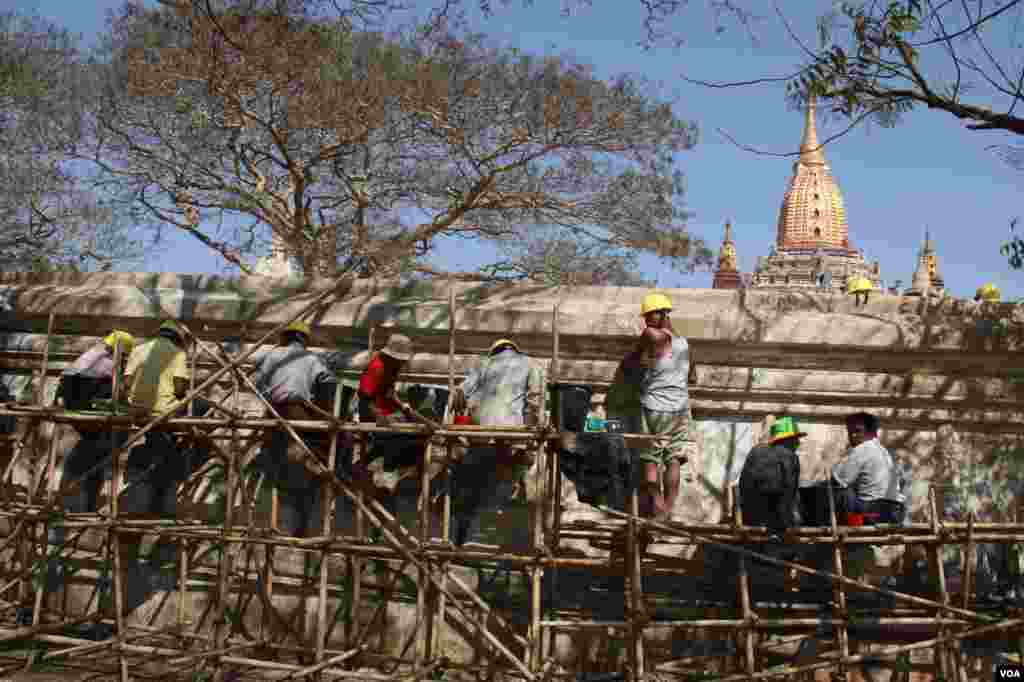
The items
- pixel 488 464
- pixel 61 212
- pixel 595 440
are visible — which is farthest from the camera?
pixel 61 212

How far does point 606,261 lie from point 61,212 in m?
8.25

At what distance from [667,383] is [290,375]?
2.19 meters

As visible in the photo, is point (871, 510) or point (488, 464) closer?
point (871, 510)

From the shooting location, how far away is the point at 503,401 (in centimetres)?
630

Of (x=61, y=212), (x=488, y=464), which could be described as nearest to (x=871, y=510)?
(x=488, y=464)

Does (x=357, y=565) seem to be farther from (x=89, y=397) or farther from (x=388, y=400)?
(x=89, y=397)

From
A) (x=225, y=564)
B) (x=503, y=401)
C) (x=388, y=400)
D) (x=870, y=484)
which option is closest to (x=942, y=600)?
(x=870, y=484)

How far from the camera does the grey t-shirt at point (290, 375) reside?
6500mm

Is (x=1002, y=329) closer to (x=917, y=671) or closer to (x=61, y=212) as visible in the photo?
(x=917, y=671)

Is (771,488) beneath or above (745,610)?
above

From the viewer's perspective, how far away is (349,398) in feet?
22.6

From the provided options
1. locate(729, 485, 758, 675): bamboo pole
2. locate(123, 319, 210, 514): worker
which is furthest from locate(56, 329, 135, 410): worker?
locate(729, 485, 758, 675): bamboo pole

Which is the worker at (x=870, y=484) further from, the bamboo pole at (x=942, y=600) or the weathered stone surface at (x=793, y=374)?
the weathered stone surface at (x=793, y=374)

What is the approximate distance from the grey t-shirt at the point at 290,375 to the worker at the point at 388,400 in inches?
15.2
